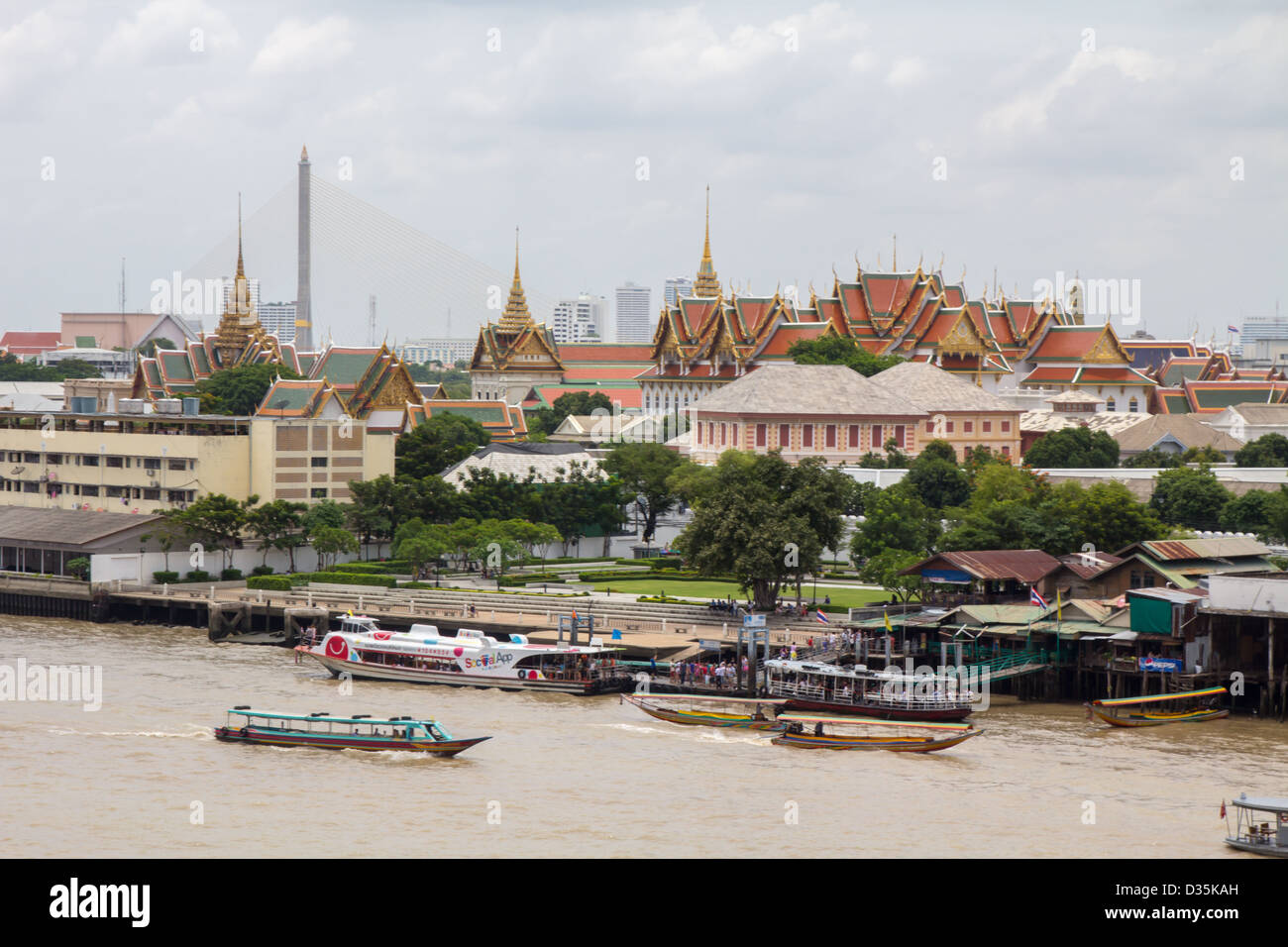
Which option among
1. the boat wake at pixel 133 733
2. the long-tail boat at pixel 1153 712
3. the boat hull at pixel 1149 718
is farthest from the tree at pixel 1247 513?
the boat wake at pixel 133 733

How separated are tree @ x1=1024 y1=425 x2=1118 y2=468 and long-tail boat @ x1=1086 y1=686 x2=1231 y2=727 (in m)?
38.8

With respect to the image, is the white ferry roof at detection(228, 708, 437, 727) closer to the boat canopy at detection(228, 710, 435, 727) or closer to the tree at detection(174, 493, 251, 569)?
the boat canopy at detection(228, 710, 435, 727)

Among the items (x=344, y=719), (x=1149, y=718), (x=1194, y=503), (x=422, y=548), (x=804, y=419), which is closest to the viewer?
(x=344, y=719)

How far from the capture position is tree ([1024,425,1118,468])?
271 ft

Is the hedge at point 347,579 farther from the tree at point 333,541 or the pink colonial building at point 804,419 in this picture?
the pink colonial building at point 804,419

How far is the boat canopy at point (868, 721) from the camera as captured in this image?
41.2 metres

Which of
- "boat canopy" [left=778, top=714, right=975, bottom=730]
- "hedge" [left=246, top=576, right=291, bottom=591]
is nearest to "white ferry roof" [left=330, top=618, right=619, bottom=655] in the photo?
"boat canopy" [left=778, top=714, right=975, bottom=730]

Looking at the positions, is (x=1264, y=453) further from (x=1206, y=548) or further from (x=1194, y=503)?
(x=1206, y=548)

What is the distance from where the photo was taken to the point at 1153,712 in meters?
43.6

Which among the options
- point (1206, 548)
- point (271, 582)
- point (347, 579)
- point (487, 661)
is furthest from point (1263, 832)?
point (271, 582)

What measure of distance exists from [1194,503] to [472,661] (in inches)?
1057

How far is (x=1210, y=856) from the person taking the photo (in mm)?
31969

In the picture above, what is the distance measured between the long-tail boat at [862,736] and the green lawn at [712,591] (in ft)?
40.3

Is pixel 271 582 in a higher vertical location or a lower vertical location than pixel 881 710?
higher
